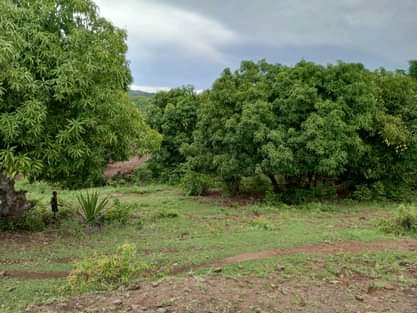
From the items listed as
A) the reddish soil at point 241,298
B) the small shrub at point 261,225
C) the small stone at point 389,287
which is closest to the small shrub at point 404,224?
the small shrub at point 261,225

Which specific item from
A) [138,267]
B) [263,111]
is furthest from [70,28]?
[263,111]

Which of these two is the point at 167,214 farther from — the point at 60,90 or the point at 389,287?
the point at 389,287

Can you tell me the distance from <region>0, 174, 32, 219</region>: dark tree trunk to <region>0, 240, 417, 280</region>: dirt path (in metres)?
3.25

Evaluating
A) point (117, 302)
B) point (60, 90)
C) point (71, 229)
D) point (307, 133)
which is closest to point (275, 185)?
point (307, 133)

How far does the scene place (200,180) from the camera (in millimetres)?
16703

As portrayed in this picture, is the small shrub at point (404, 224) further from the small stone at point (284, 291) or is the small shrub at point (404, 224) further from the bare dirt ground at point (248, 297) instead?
the small stone at point (284, 291)

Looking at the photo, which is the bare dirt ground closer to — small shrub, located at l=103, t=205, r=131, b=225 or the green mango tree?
the green mango tree

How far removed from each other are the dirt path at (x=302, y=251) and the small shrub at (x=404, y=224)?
2.61ft

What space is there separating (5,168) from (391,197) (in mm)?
11527

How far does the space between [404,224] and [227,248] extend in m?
3.86

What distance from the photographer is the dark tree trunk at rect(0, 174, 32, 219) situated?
34.0 ft

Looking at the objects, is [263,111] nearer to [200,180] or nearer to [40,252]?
[200,180]

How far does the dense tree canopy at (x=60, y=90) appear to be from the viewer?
805 centimetres

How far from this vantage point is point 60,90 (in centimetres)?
832
